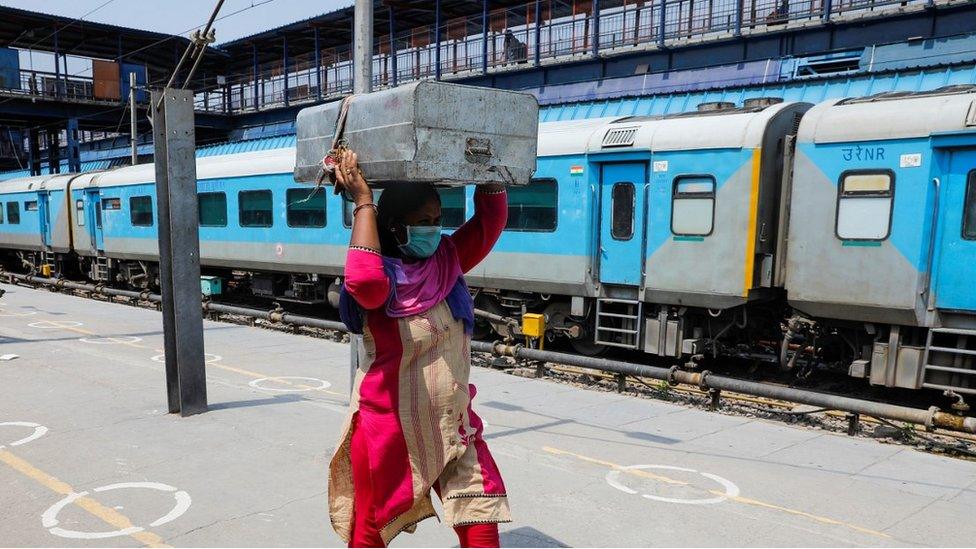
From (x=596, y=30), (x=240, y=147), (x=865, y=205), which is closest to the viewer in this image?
(x=865, y=205)

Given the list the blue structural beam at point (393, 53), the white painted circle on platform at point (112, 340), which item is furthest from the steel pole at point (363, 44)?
the blue structural beam at point (393, 53)

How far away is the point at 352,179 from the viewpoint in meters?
2.65

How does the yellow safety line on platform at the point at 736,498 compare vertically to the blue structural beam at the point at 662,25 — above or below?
below

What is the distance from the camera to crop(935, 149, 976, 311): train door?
7273mm

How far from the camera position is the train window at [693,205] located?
8922mm

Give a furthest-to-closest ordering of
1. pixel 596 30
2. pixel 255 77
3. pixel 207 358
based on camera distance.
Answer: pixel 255 77 → pixel 596 30 → pixel 207 358

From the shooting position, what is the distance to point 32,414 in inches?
252

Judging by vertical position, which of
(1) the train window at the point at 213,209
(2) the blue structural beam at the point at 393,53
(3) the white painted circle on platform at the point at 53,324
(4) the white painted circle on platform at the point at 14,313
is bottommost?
(4) the white painted circle on platform at the point at 14,313

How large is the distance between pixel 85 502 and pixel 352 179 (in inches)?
125

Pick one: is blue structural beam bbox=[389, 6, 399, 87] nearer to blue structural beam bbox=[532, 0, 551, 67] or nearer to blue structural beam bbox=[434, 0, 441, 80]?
blue structural beam bbox=[434, 0, 441, 80]

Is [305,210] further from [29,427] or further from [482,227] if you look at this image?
[482,227]

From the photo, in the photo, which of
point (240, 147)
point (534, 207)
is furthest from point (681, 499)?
point (240, 147)

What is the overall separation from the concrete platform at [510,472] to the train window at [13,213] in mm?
20198

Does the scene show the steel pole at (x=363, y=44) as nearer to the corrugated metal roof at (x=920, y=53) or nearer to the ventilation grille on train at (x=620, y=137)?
the ventilation grille on train at (x=620, y=137)
